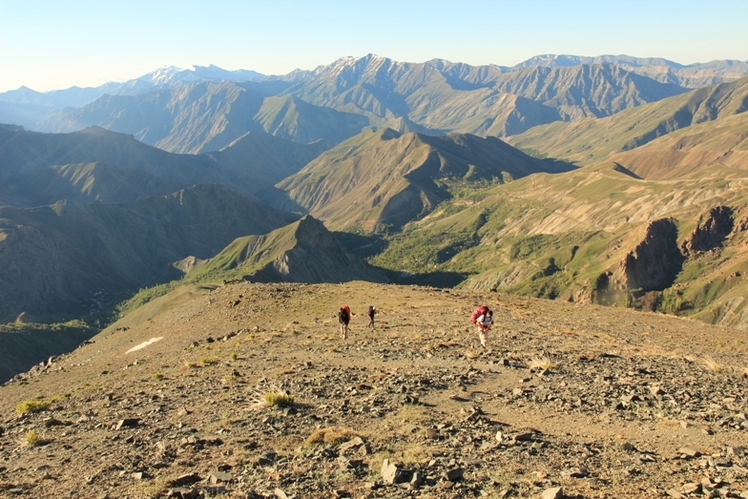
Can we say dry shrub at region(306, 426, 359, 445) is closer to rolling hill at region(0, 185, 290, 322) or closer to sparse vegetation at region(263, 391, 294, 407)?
sparse vegetation at region(263, 391, 294, 407)

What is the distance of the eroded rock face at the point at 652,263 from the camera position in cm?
13462

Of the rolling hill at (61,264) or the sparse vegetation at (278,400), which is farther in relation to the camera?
the rolling hill at (61,264)

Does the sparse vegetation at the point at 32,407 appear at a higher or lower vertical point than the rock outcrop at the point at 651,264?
higher

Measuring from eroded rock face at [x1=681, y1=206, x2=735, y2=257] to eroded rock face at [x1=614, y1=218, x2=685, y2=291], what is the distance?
291 cm

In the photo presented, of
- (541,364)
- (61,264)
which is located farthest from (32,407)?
(61,264)

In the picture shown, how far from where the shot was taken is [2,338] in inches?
3174

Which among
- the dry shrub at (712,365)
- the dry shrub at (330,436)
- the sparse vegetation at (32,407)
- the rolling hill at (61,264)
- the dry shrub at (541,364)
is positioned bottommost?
the rolling hill at (61,264)

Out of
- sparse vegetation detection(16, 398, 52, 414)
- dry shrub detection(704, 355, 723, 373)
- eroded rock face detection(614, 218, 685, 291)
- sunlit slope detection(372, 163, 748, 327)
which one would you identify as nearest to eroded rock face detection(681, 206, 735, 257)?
sunlit slope detection(372, 163, 748, 327)

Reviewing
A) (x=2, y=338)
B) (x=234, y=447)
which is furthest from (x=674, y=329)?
(x=2, y=338)

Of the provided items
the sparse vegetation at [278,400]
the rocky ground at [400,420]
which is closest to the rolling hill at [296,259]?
the rocky ground at [400,420]

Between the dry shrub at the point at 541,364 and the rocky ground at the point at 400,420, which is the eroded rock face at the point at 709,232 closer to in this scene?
the rocky ground at the point at 400,420

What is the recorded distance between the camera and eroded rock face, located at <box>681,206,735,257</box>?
137000mm

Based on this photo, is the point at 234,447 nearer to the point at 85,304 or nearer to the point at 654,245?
the point at 654,245

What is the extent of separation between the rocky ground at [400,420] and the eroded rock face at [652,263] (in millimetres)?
111408
